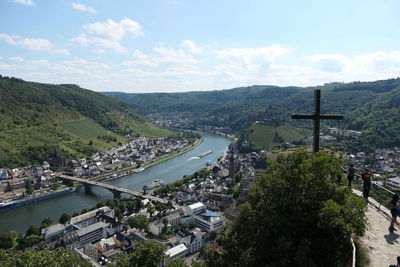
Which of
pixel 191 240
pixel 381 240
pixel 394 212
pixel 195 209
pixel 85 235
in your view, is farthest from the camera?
pixel 195 209

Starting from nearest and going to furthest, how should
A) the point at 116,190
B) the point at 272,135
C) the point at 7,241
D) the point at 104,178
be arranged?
the point at 7,241, the point at 116,190, the point at 104,178, the point at 272,135

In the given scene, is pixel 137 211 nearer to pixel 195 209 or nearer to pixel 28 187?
pixel 195 209

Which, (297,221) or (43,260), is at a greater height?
(297,221)

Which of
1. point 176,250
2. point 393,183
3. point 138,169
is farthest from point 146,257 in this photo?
point 138,169

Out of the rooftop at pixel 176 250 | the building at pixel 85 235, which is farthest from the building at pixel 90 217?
the rooftop at pixel 176 250

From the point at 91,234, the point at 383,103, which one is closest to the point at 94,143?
the point at 91,234

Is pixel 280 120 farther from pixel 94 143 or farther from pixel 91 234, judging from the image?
pixel 91 234

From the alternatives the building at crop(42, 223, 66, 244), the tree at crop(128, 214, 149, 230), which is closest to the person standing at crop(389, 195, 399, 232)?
the tree at crop(128, 214, 149, 230)
